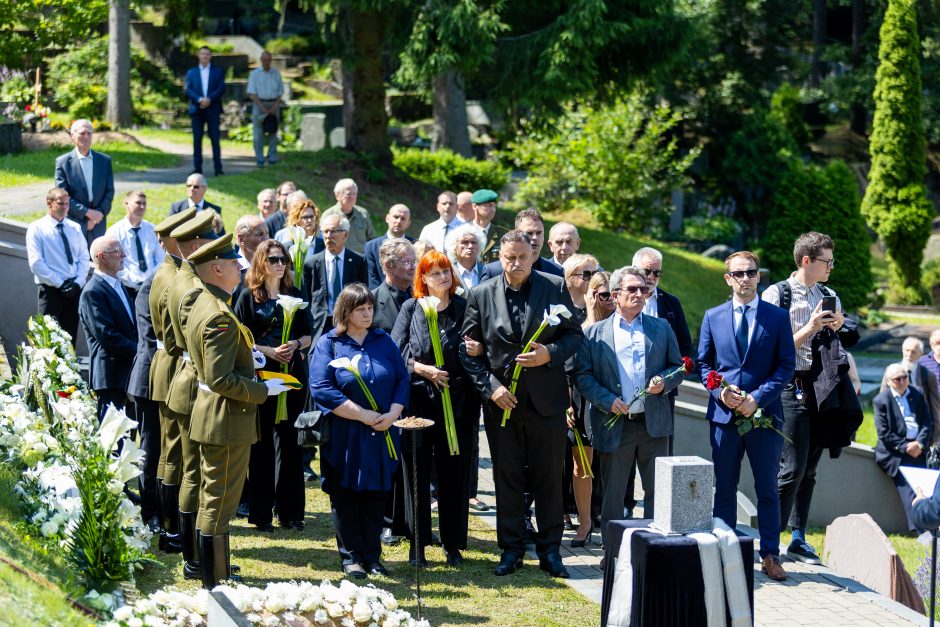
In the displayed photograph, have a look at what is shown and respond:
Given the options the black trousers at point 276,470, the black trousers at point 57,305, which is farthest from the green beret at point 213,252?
the black trousers at point 57,305

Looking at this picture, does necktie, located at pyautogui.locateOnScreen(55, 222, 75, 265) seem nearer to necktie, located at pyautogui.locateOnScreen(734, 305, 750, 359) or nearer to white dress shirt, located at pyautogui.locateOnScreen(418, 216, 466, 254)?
white dress shirt, located at pyautogui.locateOnScreen(418, 216, 466, 254)

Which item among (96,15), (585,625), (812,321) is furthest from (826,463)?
(96,15)

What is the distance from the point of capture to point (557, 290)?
759cm

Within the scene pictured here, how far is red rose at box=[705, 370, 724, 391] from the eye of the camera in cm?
759

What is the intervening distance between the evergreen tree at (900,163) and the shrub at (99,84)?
18.5m

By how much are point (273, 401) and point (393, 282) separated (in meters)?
1.18

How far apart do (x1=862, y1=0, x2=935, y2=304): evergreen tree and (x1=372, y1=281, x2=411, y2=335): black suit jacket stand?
25.0 m

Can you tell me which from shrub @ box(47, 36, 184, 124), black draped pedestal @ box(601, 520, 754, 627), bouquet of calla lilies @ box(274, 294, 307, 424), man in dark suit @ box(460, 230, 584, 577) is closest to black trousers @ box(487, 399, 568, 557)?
man in dark suit @ box(460, 230, 584, 577)

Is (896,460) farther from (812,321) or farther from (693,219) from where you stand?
(693,219)

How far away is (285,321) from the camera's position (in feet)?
25.7

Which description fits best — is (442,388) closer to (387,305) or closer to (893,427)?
(387,305)

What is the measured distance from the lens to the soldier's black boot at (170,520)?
7270 millimetres

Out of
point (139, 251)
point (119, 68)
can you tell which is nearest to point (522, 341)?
point (139, 251)

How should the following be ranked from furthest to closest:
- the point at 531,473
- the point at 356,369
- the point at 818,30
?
the point at 818,30 → the point at 531,473 → the point at 356,369
